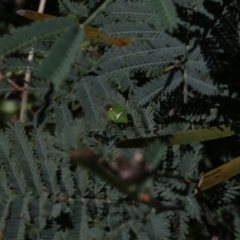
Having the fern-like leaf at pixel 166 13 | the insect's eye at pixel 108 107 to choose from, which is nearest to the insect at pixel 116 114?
the insect's eye at pixel 108 107

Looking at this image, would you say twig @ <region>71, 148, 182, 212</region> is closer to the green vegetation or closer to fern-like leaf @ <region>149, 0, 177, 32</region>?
the green vegetation

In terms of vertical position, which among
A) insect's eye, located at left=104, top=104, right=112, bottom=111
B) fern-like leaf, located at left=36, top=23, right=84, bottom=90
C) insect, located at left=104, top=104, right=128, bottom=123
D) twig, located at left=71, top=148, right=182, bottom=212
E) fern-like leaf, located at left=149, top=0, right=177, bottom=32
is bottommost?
twig, located at left=71, top=148, right=182, bottom=212

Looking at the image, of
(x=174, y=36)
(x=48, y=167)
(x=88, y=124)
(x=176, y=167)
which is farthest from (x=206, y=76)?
(x=48, y=167)

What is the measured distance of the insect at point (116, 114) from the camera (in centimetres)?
152

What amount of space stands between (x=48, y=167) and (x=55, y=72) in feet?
1.58

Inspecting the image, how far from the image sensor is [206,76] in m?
1.47

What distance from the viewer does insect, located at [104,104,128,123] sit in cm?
152

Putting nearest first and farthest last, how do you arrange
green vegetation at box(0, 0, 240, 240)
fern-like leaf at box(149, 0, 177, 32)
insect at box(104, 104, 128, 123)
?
fern-like leaf at box(149, 0, 177, 32)
green vegetation at box(0, 0, 240, 240)
insect at box(104, 104, 128, 123)

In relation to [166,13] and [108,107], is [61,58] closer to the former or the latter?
[166,13]

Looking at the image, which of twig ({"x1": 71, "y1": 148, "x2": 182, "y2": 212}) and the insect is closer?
twig ({"x1": 71, "y1": 148, "x2": 182, "y2": 212})

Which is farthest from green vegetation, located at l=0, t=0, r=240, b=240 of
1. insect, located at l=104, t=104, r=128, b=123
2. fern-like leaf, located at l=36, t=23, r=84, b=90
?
fern-like leaf, located at l=36, t=23, r=84, b=90

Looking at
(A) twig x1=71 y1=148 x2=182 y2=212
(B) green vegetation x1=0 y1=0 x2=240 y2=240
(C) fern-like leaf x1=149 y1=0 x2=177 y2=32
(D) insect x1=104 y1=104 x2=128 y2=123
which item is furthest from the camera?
(D) insect x1=104 y1=104 x2=128 y2=123

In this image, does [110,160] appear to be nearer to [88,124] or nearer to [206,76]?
[88,124]

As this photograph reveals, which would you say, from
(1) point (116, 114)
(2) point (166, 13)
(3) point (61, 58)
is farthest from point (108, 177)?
(1) point (116, 114)
